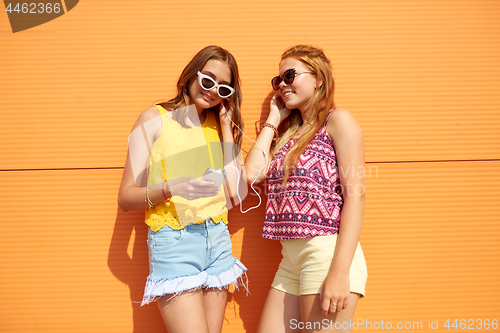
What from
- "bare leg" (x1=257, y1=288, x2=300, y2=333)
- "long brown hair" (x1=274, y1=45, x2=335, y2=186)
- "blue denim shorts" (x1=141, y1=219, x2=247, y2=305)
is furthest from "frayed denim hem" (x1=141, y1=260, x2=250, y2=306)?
"long brown hair" (x1=274, y1=45, x2=335, y2=186)

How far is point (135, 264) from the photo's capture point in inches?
85.0

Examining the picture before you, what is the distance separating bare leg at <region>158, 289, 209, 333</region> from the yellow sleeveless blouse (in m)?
0.40

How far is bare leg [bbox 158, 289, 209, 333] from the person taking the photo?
1.58 meters

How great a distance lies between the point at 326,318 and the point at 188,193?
3.25 ft

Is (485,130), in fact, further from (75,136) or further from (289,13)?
(75,136)

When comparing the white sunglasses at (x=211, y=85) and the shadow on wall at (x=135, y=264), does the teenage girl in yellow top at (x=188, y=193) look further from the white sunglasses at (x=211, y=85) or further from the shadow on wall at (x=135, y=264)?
the shadow on wall at (x=135, y=264)

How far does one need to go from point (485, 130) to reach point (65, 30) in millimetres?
3399

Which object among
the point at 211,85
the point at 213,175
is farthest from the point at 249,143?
the point at 213,175

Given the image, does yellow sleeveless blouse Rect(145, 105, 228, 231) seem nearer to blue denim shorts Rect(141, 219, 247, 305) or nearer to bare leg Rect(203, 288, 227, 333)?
blue denim shorts Rect(141, 219, 247, 305)

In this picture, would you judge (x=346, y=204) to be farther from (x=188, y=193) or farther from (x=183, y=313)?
(x=183, y=313)

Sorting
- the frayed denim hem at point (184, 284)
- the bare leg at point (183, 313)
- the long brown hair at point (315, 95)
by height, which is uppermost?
the long brown hair at point (315, 95)

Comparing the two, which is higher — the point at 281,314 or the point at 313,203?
the point at 313,203

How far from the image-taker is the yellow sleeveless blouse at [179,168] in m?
1.69

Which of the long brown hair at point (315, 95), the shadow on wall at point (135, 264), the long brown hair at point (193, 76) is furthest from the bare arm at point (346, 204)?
the shadow on wall at point (135, 264)
